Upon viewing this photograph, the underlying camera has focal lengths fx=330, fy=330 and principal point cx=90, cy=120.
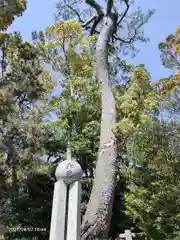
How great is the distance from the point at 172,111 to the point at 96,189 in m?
Answer: 3.56

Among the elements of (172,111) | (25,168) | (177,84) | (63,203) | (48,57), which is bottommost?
(63,203)

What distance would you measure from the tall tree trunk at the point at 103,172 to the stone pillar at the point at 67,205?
2.28 meters

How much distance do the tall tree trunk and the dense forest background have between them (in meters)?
0.24

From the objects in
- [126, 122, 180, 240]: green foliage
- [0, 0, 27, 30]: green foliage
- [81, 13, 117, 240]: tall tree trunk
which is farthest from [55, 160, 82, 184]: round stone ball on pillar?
[0, 0, 27, 30]: green foliage

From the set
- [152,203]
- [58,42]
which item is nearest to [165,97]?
[152,203]

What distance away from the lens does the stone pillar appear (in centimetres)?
298

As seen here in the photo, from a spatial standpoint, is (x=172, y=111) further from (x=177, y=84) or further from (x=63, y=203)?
(x=63, y=203)

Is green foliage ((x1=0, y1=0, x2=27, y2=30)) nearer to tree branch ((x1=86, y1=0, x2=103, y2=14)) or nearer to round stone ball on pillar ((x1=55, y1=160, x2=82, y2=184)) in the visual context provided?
tree branch ((x1=86, y1=0, x2=103, y2=14))

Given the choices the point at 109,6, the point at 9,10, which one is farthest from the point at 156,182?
the point at 9,10

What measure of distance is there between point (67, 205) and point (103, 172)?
277 cm

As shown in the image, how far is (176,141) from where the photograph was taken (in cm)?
752

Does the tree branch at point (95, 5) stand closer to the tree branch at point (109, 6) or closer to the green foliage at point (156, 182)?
the tree branch at point (109, 6)

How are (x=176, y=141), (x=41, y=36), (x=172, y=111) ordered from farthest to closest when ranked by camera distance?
(x=41, y=36) < (x=172, y=111) < (x=176, y=141)

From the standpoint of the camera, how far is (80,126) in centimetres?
1188
